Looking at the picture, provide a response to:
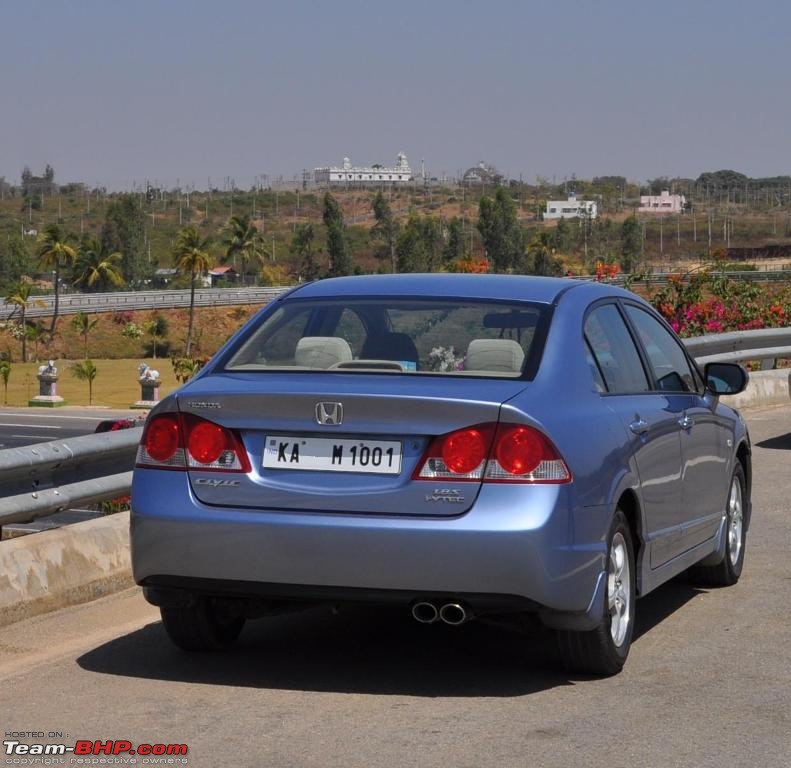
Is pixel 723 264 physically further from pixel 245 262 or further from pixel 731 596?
pixel 245 262

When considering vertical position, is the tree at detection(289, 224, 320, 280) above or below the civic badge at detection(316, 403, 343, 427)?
below

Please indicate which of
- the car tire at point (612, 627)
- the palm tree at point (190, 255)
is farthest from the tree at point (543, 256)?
the car tire at point (612, 627)

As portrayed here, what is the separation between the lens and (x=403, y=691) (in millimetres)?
5684

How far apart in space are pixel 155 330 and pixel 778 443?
326ft

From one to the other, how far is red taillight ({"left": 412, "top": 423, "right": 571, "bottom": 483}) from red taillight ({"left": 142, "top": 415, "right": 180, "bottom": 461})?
3.18ft

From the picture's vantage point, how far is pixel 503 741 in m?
4.96

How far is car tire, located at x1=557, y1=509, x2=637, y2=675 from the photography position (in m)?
5.80

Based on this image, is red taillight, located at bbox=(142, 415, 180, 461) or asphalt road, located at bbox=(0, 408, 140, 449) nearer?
red taillight, located at bbox=(142, 415, 180, 461)

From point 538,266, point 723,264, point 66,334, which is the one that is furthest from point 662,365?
point 538,266

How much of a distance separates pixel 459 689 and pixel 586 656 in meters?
0.51

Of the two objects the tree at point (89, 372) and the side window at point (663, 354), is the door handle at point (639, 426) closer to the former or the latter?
the side window at point (663, 354)

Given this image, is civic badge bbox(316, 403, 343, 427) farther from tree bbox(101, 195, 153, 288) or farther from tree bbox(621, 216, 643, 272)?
tree bbox(621, 216, 643, 272)

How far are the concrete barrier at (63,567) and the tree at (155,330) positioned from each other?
337ft

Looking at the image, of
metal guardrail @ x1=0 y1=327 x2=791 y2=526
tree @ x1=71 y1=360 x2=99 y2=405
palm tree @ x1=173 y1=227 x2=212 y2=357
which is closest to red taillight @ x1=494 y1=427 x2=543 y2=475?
metal guardrail @ x1=0 y1=327 x2=791 y2=526
